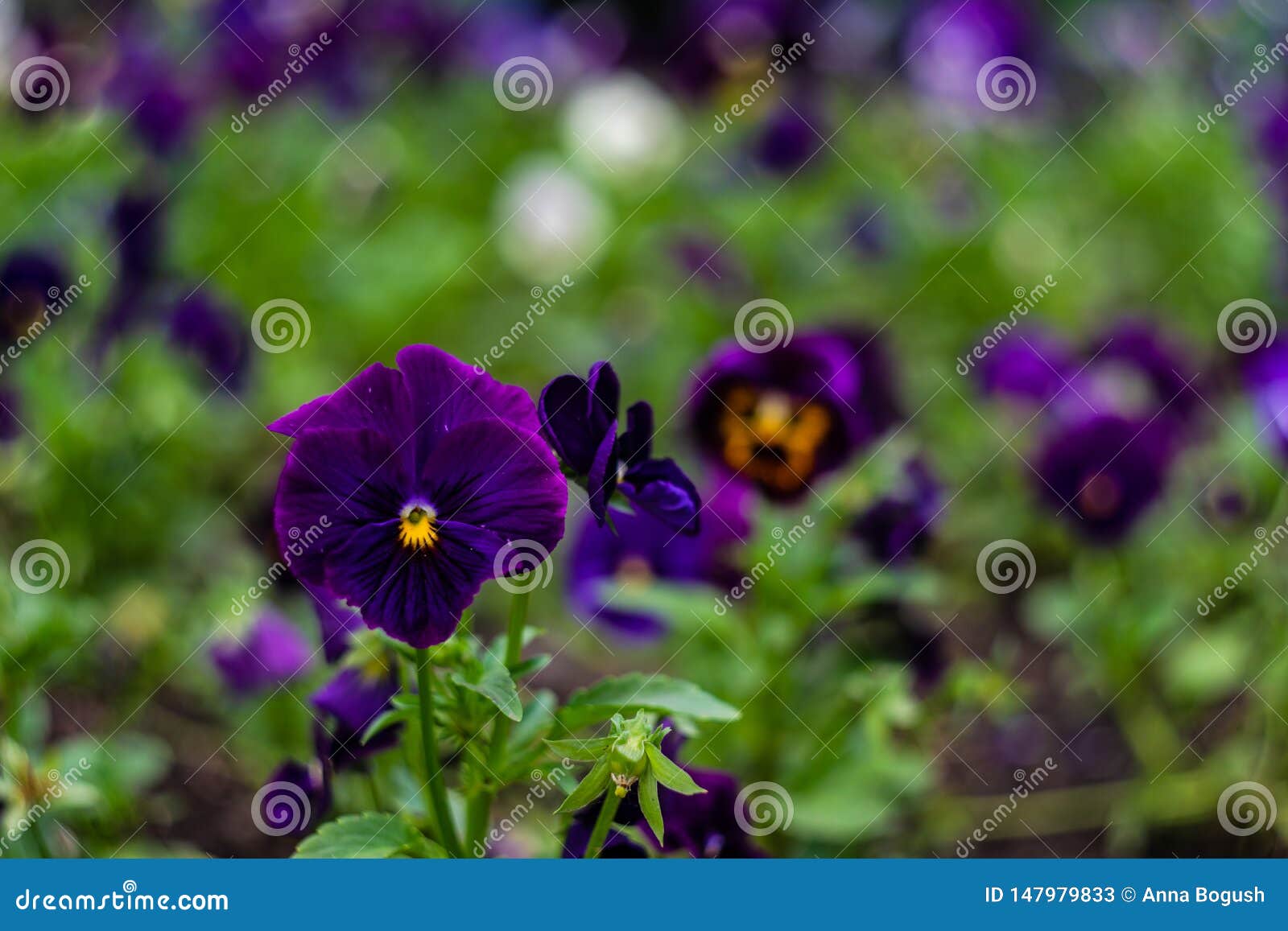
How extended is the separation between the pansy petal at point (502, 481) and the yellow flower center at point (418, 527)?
0.02 metres

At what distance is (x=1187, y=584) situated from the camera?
202 centimetres

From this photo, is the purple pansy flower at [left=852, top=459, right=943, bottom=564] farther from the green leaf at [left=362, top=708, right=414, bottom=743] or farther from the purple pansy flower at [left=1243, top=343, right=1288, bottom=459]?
the green leaf at [left=362, top=708, right=414, bottom=743]

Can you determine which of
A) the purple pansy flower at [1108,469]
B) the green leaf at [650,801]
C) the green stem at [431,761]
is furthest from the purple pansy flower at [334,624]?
the purple pansy flower at [1108,469]

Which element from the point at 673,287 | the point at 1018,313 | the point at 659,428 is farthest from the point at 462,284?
the point at 1018,313

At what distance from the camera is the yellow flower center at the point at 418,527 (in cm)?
102

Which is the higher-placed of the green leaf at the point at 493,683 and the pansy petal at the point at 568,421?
the pansy petal at the point at 568,421

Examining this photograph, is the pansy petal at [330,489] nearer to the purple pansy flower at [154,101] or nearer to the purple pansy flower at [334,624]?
the purple pansy flower at [334,624]

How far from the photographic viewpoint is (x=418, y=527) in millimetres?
1025

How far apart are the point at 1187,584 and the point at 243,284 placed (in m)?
2.09

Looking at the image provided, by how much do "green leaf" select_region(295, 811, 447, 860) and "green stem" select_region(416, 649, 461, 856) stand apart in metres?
0.03

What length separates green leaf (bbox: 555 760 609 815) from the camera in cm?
99

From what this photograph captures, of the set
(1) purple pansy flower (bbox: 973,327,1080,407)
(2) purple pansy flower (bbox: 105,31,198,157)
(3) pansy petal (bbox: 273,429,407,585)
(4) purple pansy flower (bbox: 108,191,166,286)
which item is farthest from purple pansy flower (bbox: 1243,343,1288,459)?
(2) purple pansy flower (bbox: 105,31,198,157)

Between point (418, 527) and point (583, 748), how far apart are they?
9.0 inches

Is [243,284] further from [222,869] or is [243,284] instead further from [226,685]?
[222,869]
